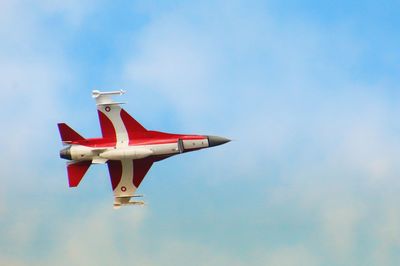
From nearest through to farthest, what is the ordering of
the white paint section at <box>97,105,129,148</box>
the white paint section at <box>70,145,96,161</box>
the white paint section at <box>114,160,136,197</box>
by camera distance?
the white paint section at <box>70,145,96,161</box> < the white paint section at <box>97,105,129,148</box> < the white paint section at <box>114,160,136,197</box>

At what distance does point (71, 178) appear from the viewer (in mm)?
64688

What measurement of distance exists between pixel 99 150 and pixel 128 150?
6.17 feet

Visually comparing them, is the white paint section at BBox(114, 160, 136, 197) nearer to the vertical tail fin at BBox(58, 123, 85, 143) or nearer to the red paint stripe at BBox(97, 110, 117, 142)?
the red paint stripe at BBox(97, 110, 117, 142)

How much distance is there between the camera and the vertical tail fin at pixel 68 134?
64125 mm

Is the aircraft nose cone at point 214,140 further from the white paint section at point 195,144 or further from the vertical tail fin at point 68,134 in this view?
the vertical tail fin at point 68,134

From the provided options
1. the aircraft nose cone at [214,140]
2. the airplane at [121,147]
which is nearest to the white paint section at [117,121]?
the airplane at [121,147]

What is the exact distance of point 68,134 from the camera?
211 ft

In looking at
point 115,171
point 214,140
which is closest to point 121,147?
point 115,171

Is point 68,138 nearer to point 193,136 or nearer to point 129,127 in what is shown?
point 129,127

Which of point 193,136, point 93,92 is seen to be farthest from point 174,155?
point 93,92

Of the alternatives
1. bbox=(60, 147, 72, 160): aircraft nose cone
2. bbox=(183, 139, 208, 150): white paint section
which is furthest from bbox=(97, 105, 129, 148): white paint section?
bbox=(183, 139, 208, 150): white paint section

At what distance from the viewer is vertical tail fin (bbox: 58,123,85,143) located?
2525 inches

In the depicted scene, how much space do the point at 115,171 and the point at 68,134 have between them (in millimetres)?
4183

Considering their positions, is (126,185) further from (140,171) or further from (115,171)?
(140,171)
